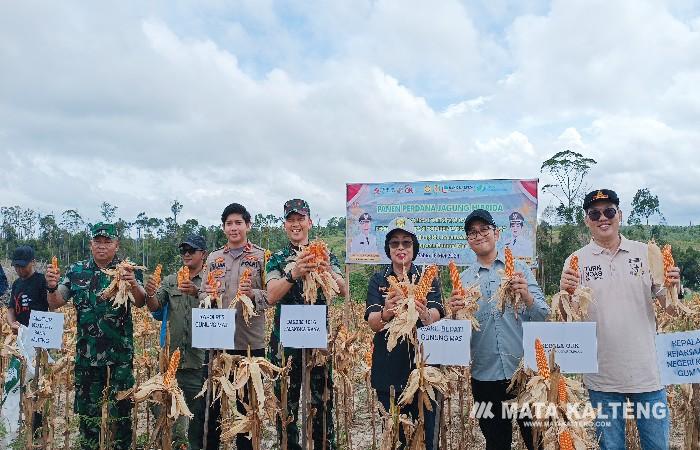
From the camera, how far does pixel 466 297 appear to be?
310 cm

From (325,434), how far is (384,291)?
1.46 metres

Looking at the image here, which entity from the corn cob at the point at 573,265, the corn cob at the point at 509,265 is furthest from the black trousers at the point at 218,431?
the corn cob at the point at 573,265

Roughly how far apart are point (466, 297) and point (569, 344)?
66 centimetres

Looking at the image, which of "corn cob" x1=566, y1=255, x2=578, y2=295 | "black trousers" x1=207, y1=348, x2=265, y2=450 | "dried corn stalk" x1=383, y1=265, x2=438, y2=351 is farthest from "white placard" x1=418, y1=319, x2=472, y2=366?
"black trousers" x1=207, y1=348, x2=265, y2=450

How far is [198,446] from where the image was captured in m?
4.42

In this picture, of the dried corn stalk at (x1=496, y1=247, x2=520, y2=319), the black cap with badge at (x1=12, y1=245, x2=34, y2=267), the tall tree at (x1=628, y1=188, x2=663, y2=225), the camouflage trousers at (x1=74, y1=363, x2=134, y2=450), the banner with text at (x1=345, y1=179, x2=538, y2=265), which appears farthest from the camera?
the tall tree at (x1=628, y1=188, x2=663, y2=225)

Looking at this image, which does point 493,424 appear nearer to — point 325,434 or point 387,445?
point 387,445

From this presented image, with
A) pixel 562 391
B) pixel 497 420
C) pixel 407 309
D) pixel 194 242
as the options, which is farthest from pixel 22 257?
pixel 562 391

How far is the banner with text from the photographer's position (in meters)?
8.51

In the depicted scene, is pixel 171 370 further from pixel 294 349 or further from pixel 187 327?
pixel 187 327

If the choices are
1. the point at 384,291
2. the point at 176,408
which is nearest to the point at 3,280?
the point at 176,408

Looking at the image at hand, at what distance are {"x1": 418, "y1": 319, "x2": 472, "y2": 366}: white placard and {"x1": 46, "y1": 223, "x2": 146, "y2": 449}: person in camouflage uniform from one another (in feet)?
8.51

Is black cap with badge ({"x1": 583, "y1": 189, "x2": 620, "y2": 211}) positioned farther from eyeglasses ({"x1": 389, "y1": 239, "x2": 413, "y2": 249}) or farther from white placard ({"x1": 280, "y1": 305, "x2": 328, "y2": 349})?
white placard ({"x1": 280, "y1": 305, "x2": 328, "y2": 349})

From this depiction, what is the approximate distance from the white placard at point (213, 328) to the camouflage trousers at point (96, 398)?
158 cm
